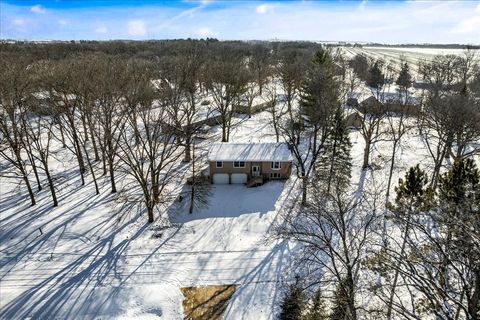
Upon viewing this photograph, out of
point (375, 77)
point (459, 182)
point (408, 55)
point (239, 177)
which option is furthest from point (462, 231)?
point (408, 55)

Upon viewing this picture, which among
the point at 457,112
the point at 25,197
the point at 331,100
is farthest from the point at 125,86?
the point at 457,112

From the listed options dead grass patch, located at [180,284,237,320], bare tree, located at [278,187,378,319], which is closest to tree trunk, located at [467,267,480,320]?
bare tree, located at [278,187,378,319]

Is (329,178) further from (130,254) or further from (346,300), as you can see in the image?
(130,254)

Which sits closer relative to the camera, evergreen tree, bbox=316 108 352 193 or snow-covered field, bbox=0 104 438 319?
snow-covered field, bbox=0 104 438 319

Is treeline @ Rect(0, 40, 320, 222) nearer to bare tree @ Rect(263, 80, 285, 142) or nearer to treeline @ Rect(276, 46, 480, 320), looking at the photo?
bare tree @ Rect(263, 80, 285, 142)

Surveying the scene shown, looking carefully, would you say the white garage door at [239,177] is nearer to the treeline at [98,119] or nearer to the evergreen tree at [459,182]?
the treeline at [98,119]
